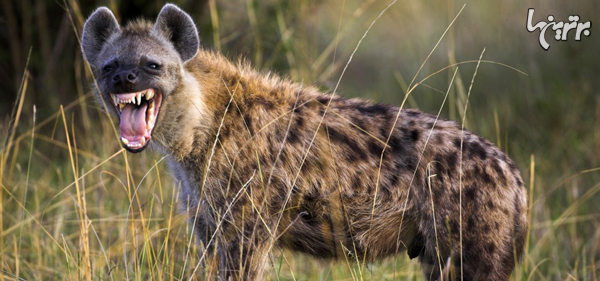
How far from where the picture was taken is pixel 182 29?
349cm

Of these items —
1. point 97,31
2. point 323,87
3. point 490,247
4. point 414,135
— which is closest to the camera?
point 490,247

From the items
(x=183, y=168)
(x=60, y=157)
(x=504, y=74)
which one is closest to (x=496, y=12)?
(x=504, y=74)

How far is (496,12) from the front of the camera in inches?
354

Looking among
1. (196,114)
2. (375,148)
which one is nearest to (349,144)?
(375,148)

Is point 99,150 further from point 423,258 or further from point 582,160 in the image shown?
→ point 582,160

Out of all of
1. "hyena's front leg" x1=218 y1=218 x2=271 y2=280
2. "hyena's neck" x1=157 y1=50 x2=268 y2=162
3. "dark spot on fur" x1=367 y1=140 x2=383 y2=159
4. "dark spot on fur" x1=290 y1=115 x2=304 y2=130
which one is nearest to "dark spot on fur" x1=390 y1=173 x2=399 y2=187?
"dark spot on fur" x1=367 y1=140 x2=383 y2=159

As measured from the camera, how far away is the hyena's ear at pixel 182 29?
137 inches

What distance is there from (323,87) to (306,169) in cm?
177

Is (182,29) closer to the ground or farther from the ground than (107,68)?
farther from the ground

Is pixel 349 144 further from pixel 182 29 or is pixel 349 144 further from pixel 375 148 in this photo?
pixel 182 29

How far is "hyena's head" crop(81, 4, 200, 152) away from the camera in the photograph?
3.25m

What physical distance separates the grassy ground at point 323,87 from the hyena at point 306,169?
0.16 metres

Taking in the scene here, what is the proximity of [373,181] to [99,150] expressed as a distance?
2.76 m

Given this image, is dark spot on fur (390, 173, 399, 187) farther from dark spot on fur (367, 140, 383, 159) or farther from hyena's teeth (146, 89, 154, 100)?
hyena's teeth (146, 89, 154, 100)
